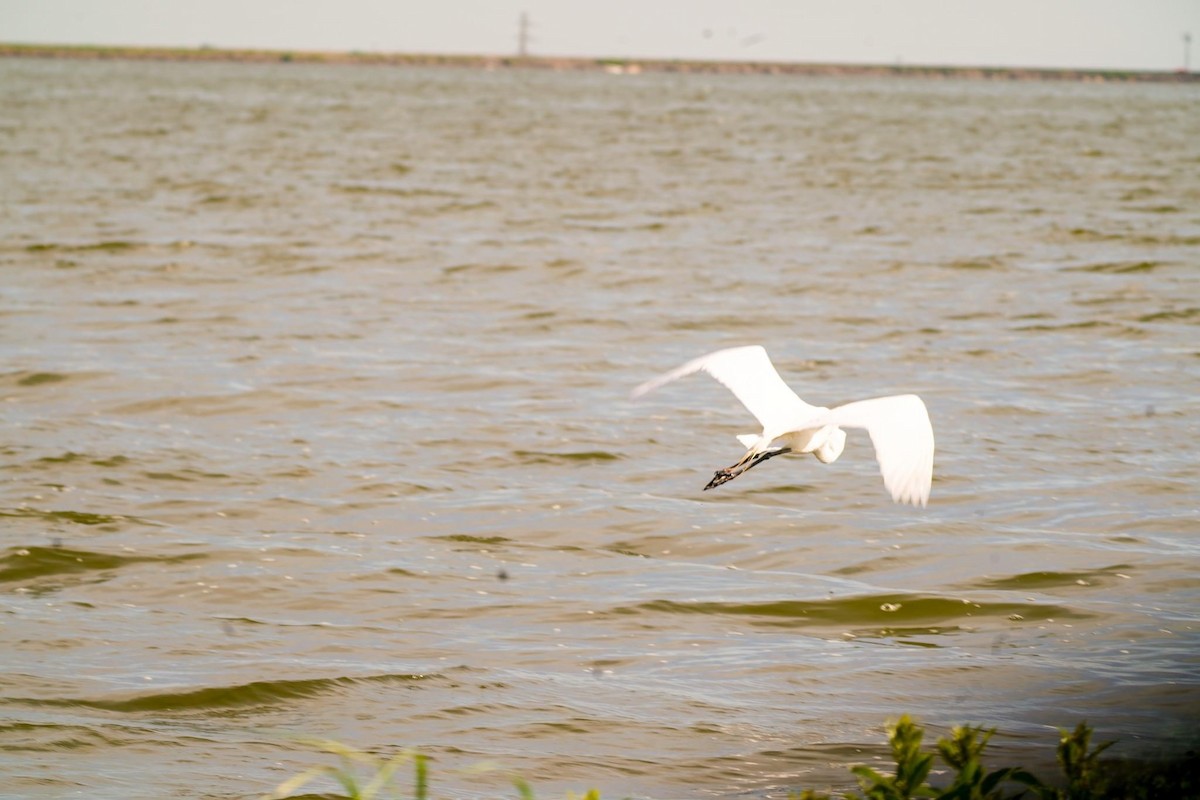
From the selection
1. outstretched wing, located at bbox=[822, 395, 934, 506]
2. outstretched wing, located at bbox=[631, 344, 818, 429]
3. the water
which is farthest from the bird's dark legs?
the water

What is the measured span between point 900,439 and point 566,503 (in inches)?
167

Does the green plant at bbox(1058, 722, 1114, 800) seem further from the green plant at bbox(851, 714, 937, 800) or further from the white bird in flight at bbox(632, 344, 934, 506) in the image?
the white bird in flight at bbox(632, 344, 934, 506)

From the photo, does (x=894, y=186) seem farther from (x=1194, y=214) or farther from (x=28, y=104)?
(x=28, y=104)

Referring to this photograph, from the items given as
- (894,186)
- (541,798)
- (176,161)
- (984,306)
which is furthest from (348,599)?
(176,161)

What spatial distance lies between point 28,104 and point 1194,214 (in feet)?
162

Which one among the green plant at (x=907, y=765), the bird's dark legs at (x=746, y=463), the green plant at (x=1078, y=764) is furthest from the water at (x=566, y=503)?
the green plant at (x=907, y=765)

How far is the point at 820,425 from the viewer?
6.90m

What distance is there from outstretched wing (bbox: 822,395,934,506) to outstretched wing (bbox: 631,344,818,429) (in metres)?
0.46

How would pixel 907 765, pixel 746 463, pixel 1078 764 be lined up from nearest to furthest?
pixel 907 765, pixel 1078 764, pixel 746 463

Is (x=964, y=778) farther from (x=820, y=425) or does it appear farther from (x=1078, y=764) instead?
(x=820, y=425)

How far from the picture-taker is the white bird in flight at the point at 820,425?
6.34m

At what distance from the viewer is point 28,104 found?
64312 millimetres

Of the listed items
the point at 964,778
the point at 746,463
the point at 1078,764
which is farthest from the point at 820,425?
the point at 964,778

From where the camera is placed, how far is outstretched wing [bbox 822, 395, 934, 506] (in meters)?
6.22
